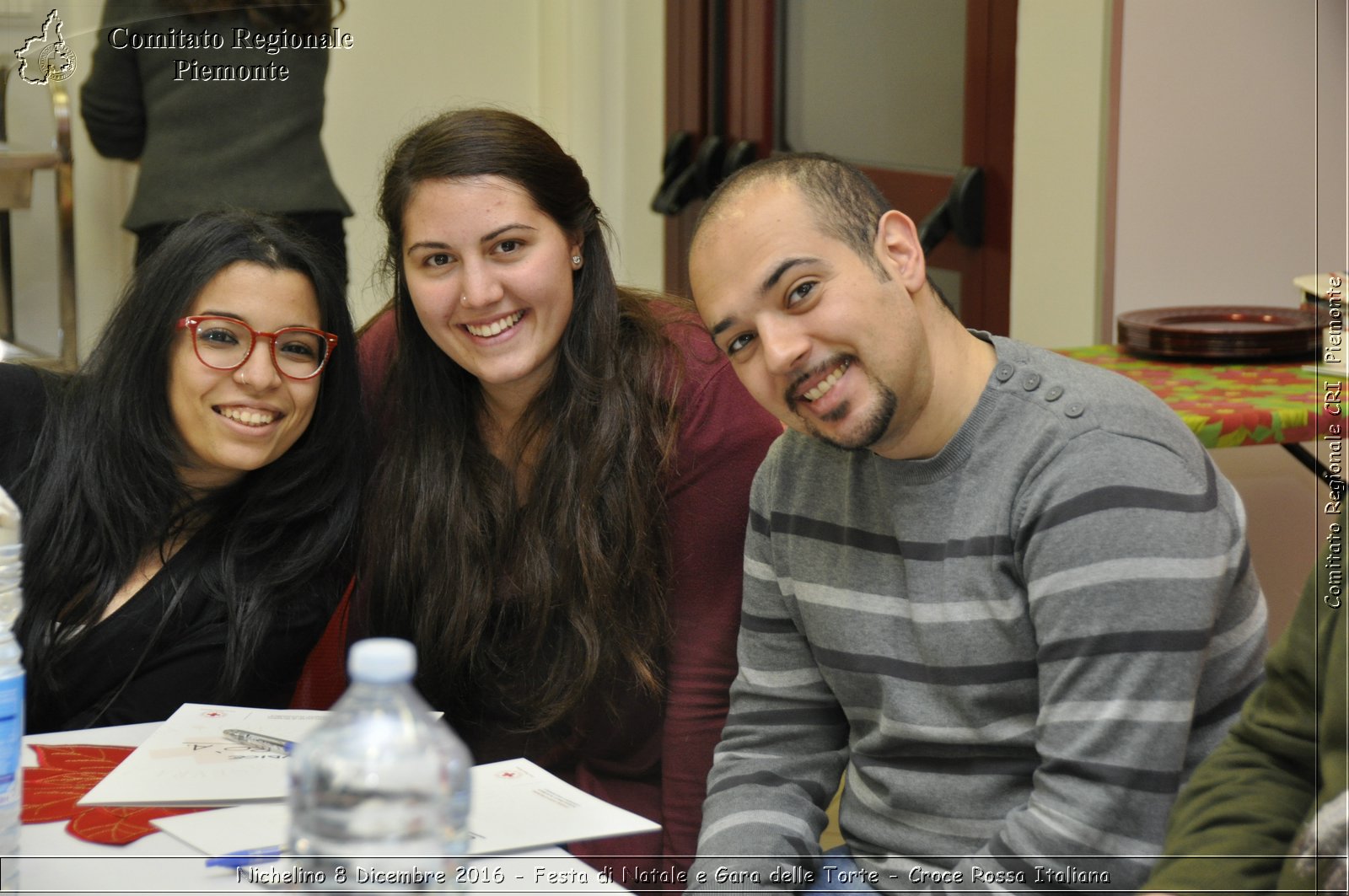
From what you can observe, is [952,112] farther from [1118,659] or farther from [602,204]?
[1118,659]

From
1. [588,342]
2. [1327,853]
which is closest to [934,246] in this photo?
[588,342]

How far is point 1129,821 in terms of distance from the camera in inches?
44.3

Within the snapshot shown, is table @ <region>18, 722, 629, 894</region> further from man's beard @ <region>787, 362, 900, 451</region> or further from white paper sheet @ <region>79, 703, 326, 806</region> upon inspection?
man's beard @ <region>787, 362, 900, 451</region>

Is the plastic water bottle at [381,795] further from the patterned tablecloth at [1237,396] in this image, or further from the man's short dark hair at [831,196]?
the patterned tablecloth at [1237,396]

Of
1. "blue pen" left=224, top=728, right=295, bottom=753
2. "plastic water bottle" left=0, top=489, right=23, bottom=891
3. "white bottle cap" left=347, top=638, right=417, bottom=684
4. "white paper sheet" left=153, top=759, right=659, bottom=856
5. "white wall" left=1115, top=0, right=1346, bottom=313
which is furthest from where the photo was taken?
"white wall" left=1115, top=0, right=1346, bottom=313

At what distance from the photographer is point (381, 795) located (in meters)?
0.88

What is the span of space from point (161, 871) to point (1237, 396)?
1601mm

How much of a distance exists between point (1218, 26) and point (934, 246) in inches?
28.8

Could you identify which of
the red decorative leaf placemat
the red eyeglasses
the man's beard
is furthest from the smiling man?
the red eyeglasses

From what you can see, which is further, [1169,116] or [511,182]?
[1169,116]

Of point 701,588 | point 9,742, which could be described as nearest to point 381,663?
point 9,742

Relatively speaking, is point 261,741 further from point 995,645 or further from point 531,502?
point 995,645

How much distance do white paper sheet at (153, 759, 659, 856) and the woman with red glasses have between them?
1.77 feet

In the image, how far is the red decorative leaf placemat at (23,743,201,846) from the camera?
1.11m
